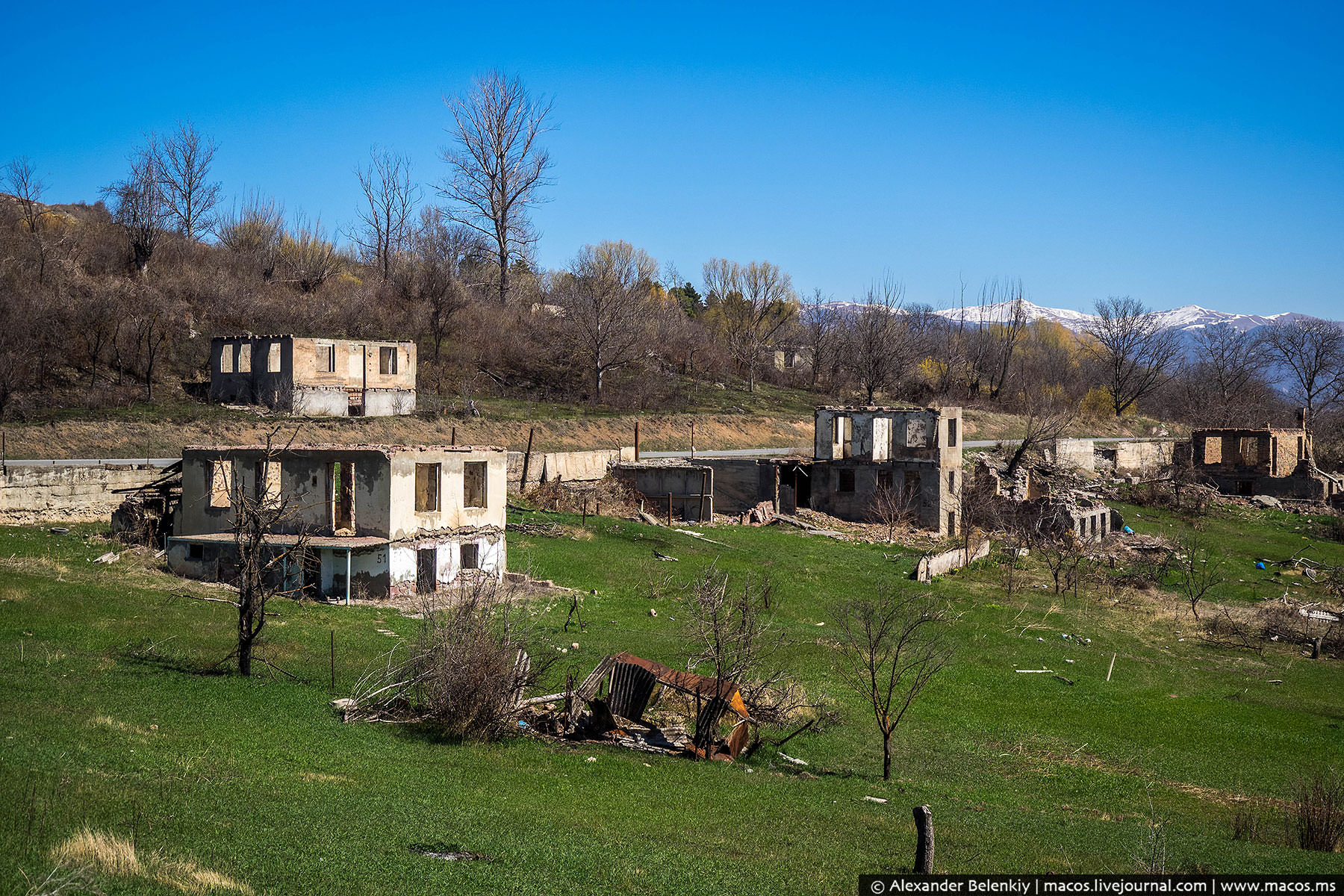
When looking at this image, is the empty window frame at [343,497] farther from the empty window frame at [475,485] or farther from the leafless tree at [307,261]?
the leafless tree at [307,261]

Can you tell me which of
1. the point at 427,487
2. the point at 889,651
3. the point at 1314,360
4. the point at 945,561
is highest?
the point at 1314,360

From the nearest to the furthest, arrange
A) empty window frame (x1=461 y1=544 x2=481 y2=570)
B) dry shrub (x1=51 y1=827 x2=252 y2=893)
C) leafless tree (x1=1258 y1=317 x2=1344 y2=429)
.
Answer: dry shrub (x1=51 y1=827 x2=252 y2=893) → empty window frame (x1=461 y1=544 x2=481 y2=570) → leafless tree (x1=1258 y1=317 x2=1344 y2=429)

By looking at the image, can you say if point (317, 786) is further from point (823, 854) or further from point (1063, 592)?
point (1063, 592)

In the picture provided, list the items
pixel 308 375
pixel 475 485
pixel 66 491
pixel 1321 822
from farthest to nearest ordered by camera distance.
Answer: pixel 308 375 → pixel 66 491 → pixel 475 485 → pixel 1321 822

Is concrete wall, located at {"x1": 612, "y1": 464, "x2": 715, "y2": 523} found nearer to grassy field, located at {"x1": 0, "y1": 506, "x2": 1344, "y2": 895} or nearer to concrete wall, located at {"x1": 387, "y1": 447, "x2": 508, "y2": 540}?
concrete wall, located at {"x1": 387, "y1": 447, "x2": 508, "y2": 540}

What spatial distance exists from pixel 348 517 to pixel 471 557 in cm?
338

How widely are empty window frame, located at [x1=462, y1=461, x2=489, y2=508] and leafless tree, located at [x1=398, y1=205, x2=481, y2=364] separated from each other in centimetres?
4136

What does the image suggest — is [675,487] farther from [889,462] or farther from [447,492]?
[447,492]

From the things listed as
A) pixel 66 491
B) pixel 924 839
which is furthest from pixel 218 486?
pixel 924 839

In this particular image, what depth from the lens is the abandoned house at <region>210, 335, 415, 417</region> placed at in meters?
51.6

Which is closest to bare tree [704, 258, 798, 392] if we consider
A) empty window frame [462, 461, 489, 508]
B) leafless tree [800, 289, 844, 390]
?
leafless tree [800, 289, 844, 390]

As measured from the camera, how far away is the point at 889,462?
43969 millimetres

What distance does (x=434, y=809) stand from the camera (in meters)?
12.0

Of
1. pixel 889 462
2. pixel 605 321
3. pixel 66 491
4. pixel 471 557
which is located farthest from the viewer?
pixel 605 321
